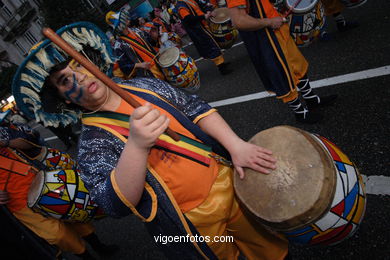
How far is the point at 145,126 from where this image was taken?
961mm

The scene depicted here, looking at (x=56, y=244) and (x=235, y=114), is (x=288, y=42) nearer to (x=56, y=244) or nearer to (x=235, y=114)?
(x=235, y=114)


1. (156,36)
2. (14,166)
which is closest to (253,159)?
(14,166)

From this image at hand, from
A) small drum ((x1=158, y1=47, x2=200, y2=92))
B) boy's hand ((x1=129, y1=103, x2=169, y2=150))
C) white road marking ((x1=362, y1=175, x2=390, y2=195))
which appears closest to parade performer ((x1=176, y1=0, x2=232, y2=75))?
small drum ((x1=158, y1=47, x2=200, y2=92))

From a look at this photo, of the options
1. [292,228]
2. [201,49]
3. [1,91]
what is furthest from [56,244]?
[1,91]

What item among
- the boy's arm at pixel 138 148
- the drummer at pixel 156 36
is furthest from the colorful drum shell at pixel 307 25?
the drummer at pixel 156 36

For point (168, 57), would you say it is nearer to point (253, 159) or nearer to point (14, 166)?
point (14, 166)

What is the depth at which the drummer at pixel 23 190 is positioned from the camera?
2197mm

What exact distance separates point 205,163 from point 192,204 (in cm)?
22

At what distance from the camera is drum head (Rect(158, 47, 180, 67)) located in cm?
367

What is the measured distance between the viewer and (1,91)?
836 inches

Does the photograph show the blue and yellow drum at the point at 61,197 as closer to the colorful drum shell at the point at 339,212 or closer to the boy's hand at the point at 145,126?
the boy's hand at the point at 145,126

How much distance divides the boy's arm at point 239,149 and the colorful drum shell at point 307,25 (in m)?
1.51

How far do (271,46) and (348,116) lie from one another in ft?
3.73

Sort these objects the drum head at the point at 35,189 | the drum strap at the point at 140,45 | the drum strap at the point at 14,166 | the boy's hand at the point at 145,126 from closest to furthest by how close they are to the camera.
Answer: the boy's hand at the point at 145,126
the drum head at the point at 35,189
the drum strap at the point at 14,166
the drum strap at the point at 140,45
